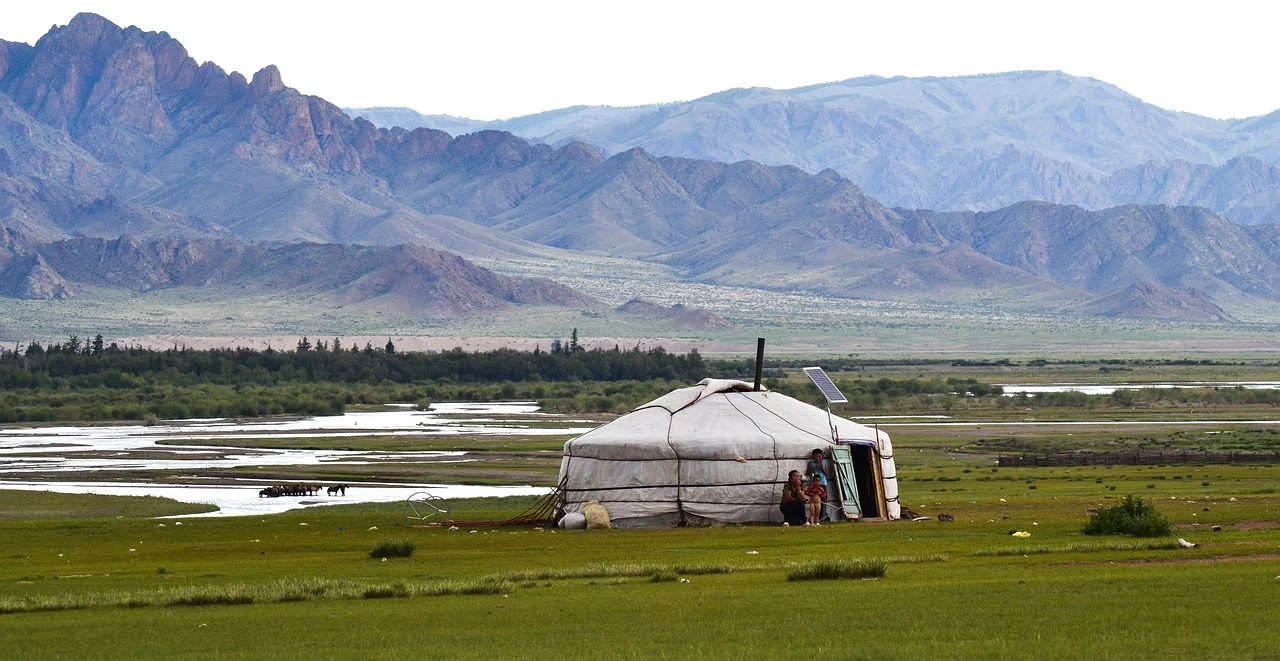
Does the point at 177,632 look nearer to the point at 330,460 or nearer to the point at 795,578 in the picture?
the point at 795,578

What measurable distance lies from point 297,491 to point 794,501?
1782 centimetres

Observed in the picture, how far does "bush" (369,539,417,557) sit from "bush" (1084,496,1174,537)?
400 inches

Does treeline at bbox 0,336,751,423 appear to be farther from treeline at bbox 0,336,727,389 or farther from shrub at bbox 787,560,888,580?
shrub at bbox 787,560,888,580

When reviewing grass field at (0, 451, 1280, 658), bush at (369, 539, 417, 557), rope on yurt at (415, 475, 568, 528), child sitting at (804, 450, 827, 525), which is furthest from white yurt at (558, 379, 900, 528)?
bush at (369, 539, 417, 557)

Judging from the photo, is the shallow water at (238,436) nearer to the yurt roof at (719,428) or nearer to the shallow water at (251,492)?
the shallow water at (251,492)

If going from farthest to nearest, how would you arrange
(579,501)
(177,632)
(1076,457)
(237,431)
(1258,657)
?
(237,431) → (1076,457) → (579,501) → (177,632) → (1258,657)

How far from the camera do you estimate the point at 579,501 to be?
108ft

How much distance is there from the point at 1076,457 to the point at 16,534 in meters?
33.5

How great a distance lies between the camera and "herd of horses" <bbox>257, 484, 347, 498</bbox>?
44.8 metres

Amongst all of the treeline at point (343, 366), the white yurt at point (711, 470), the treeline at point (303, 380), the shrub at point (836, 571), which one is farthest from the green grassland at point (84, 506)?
the treeline at point (343, 366)

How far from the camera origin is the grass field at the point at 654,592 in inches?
625

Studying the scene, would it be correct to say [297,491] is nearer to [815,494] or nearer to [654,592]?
[815,494]

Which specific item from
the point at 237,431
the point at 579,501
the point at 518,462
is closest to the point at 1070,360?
the point at 237,431

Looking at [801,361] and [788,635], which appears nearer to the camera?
[788,635]
